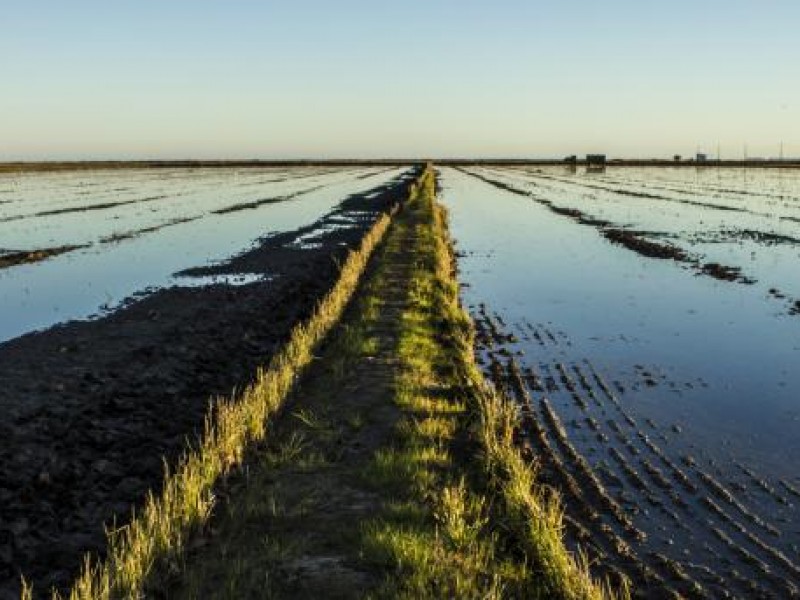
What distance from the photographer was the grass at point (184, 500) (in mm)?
6406

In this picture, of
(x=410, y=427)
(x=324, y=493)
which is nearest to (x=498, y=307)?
(x=410, y=427)

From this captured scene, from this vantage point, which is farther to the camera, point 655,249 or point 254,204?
point 254,204

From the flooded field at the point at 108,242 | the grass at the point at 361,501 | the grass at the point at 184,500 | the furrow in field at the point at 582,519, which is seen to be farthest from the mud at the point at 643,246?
the furrow in field at the point at 582,519

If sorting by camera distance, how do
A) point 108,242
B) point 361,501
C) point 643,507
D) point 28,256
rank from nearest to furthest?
point 361,501
point 643,507
point 28,256
point 108,242

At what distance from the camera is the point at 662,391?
13.3 m

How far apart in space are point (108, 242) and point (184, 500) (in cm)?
2930

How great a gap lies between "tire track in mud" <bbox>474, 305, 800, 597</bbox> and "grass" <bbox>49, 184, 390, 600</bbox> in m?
3.53

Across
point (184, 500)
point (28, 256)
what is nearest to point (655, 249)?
point (28, 256)

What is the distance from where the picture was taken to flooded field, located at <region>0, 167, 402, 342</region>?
Result: 22141 mm

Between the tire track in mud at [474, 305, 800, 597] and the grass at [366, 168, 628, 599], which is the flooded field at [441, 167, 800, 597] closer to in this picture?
the tire track in mud at [474, 305, 800, 597]

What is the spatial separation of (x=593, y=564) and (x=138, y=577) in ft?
13.4

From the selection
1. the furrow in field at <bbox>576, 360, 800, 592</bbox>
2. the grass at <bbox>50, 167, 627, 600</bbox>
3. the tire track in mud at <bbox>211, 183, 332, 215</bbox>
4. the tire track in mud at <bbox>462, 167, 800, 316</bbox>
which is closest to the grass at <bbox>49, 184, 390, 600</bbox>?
the grass at <bbox>50, 167, 627, 600</bbox>

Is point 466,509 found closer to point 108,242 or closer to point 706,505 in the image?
point 706,505

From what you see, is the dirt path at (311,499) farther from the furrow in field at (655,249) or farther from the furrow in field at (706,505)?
the furrow in field at (655,249)
